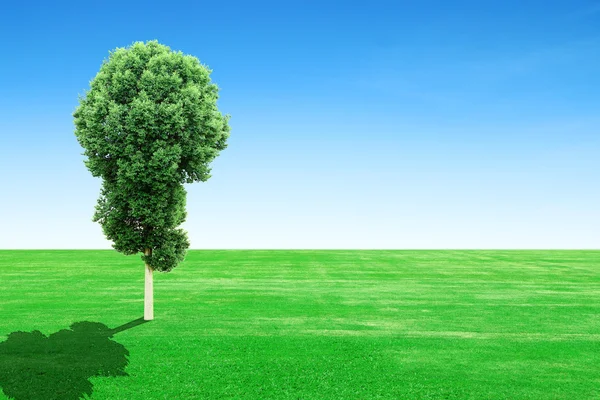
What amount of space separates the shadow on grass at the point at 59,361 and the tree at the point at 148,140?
12.0ft

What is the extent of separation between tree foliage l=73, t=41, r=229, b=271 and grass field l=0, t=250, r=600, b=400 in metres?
4.34

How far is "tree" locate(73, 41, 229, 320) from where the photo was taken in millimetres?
20312

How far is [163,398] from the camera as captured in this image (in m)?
13.3

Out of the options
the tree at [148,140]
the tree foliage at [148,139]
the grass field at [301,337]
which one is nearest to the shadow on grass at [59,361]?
the grass field at [301,337]

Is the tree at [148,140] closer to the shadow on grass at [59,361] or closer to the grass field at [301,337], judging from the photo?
the shadow on grass at [59,361]

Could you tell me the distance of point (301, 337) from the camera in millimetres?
19234

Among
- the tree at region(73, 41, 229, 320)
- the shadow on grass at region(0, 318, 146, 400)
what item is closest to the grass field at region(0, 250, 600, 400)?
the shadow on grass at region(0, 318, 146, 400)

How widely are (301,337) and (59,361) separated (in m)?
8.75

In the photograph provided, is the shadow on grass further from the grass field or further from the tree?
the tree

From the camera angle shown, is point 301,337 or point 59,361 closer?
point 59,361

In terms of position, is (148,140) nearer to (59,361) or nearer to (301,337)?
(59,361)

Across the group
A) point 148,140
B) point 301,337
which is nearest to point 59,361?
point 301,337

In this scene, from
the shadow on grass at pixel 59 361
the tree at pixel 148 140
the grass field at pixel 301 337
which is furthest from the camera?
the tree at pixel 148 140

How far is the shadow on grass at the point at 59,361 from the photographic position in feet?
46.2
